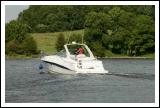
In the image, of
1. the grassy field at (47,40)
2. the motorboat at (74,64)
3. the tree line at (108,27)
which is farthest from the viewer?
the tree line at (108,27)

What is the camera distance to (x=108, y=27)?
87.6 m

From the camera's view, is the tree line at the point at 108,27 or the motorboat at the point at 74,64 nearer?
the motorboat at the point at 74,64

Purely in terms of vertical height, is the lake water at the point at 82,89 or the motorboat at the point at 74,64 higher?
the motorboat at the point at 74,64

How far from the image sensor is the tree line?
270 ft

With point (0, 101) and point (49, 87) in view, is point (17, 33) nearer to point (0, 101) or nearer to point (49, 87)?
point (49, 87)

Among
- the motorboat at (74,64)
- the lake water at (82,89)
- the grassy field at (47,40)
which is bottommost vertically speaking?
the lake water at (82,89)

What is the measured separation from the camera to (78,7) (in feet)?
330

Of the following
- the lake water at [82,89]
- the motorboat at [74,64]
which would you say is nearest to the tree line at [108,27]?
the motorboat at [74,64]

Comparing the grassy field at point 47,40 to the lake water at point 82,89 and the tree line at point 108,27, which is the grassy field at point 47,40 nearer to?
the tree line at point 108,27

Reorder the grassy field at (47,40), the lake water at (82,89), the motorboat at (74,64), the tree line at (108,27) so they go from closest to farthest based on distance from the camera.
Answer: the lake water at (82,89)
the motorboat at (74,64)
the grassy field at (47,40)
the tree line at (108,27)

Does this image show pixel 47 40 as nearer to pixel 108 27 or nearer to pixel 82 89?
pixel 108 27

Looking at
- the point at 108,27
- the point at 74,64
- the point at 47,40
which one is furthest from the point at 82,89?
the point at 108,27

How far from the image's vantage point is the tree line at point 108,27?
82188 millimetres

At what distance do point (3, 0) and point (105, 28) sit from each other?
216ft
